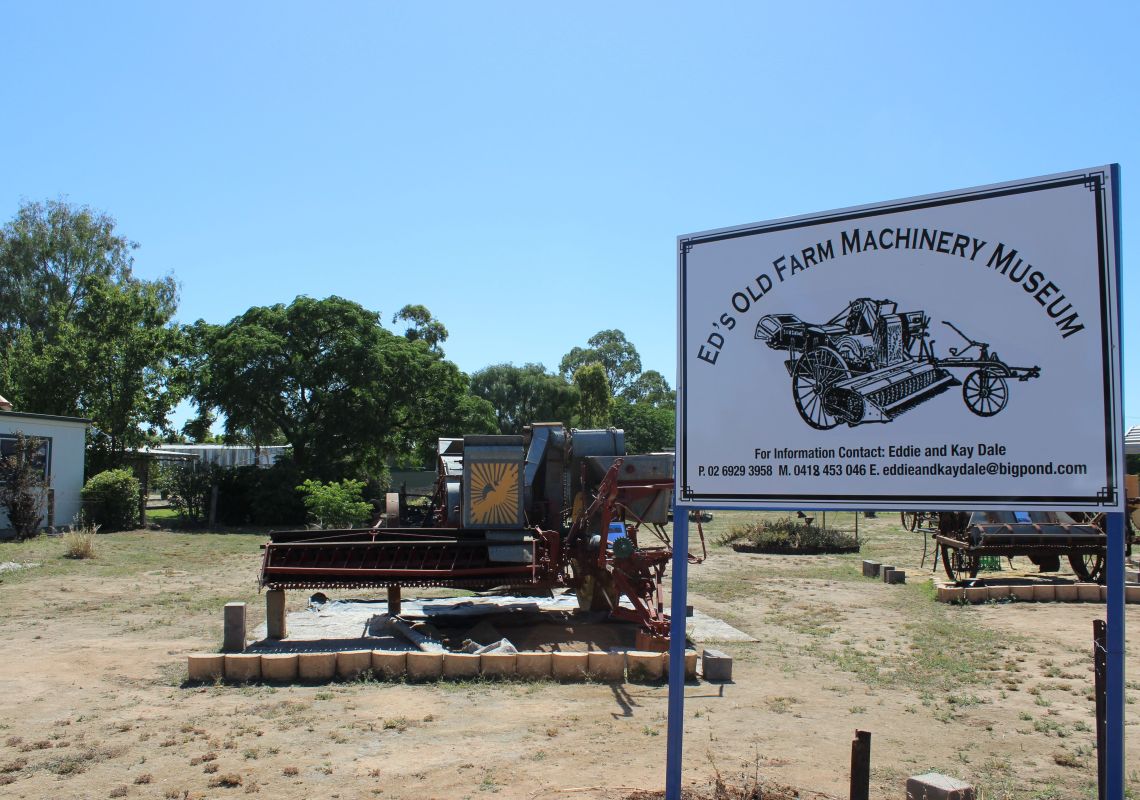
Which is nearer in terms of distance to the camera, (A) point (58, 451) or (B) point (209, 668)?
(B) point (209, 668)

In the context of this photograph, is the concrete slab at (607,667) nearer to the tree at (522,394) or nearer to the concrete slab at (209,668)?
the concrete slab at (209,668)

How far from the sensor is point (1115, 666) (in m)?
3.42

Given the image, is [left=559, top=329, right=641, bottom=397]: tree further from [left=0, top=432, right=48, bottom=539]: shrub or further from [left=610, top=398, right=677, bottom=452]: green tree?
[left=0, top=432, right=48, bottom=539]: shrub

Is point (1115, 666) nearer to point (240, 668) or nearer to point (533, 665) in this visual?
point (533, 665)

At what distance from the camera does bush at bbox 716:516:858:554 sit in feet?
74.4

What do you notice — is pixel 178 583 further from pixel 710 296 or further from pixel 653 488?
pixel 710 296

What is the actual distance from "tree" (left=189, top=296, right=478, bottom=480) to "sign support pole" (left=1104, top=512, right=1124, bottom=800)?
→ 26.9 metres

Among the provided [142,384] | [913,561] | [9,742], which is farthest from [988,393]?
[142,384]

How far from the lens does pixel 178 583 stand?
49.1 feet

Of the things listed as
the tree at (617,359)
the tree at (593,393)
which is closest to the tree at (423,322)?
the tree at (593,393)

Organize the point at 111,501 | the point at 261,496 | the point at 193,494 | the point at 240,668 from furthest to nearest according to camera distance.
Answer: the point at 193,494 < the point at 261,496 < the point at 111,501 < the point at 240,668

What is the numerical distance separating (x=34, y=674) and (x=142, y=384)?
23.3m

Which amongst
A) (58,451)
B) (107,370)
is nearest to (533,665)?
(58,451)

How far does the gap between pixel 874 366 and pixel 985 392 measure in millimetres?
468
